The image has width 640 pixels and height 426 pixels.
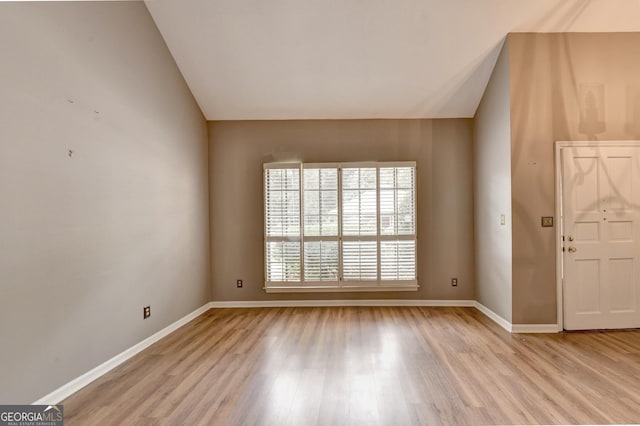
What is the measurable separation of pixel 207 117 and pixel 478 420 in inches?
182

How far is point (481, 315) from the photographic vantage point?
4422 mm

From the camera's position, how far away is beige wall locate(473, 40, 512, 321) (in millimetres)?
3889

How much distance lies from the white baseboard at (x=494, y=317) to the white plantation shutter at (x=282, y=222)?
2.44 m

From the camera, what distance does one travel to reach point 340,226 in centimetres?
482

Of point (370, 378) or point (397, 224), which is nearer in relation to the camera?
point (370, 378)

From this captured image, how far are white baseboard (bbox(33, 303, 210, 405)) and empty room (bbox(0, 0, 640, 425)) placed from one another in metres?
0.02

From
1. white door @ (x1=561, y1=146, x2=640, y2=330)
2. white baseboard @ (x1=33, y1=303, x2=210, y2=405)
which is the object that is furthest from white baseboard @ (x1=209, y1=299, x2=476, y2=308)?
white door @ (x1=561, y1=146, x2=640, y2=330)

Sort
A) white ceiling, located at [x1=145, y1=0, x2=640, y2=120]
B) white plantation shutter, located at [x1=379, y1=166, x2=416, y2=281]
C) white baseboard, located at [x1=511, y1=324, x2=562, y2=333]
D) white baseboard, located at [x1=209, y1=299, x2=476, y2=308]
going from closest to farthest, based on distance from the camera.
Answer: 1. white ceiling, located at [x1=145, y1=0, x2=640, y2=120]
2. white baseboard, located at [x1=511, y1=324, x2=562, y2=333]
3. white plantation shutter, located at [x1=379, y1=166, x2=416, y2=281]
4. white baseboard, located at [x1=209, y1=299, x2=476, y2=308]

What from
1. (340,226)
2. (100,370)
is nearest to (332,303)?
(340,226)

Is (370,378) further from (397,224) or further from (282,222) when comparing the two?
(282,222)

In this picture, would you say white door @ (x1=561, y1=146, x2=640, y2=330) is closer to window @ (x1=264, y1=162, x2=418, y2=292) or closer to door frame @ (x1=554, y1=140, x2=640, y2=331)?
Answer: door frame @ (x1=554, y1=140, x2=640, y2=331)

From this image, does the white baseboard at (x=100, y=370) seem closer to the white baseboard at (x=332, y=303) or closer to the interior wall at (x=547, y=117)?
the white baseboard at (x=332, y=303)

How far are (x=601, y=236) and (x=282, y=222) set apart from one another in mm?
3685

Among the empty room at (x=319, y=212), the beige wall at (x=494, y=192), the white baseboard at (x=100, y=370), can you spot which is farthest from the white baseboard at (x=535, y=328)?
the white baseboard at (x=100, y=370)
